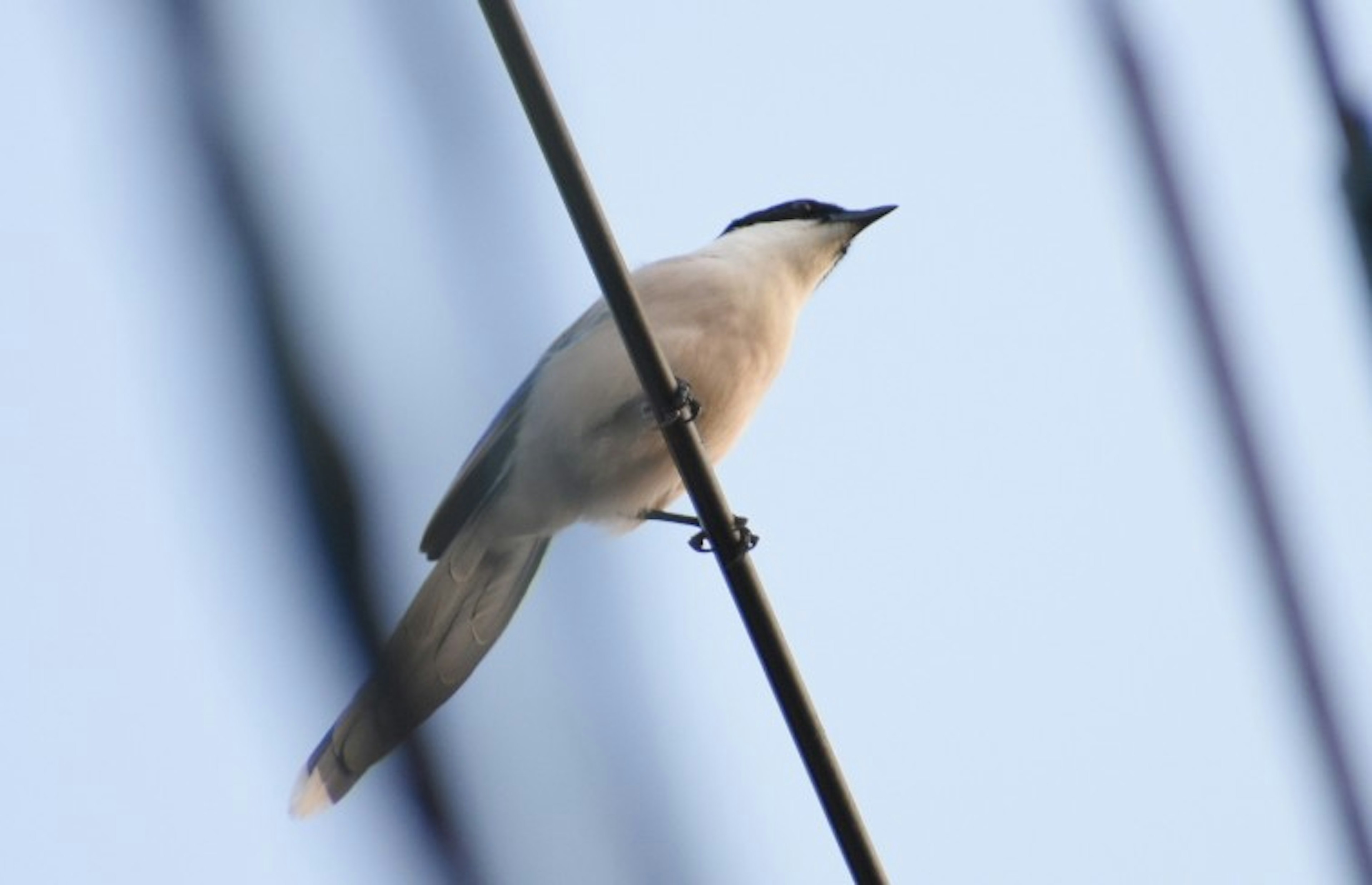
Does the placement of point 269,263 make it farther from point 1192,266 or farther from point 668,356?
point 668,356

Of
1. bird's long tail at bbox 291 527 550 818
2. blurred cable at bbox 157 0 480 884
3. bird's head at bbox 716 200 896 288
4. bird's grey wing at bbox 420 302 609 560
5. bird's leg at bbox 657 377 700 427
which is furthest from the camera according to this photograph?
bird's head at bbox 716 200 896 288

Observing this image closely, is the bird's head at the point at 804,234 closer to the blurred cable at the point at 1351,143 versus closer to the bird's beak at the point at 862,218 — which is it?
the bird's beak at the point at 862,218

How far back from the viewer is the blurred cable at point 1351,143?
1412 mm

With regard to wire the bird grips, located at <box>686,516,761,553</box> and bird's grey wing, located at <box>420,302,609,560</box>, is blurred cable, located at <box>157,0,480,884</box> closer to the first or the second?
wire the bird grips, located at <box>686,516,761,553</box>

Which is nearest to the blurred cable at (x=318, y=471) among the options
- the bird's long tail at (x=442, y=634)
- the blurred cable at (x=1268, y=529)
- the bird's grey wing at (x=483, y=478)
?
the blurred cable at (x=1268, y=529)

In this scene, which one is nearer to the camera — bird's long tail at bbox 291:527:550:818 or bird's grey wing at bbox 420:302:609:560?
bird's long tail at bbox 291:527:550:818

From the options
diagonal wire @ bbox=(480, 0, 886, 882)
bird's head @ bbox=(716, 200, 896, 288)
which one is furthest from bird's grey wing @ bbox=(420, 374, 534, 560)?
diagonal wire @ bbox=(480, 0, 886, 882)

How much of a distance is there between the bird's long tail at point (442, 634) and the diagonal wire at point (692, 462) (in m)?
0.97

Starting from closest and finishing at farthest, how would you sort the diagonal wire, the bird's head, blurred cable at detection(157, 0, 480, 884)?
blurred cable at detection(157, 0, 480, 884), the diagonal wire, the bird's head

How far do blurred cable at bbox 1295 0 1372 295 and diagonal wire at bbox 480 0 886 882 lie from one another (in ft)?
2.38

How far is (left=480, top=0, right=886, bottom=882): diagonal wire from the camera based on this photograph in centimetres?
183

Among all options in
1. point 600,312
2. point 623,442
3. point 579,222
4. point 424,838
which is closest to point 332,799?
point 623,442

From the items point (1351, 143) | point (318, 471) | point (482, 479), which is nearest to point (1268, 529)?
point (1351, 143)

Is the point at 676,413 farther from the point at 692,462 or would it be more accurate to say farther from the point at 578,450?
the point at 578,450
